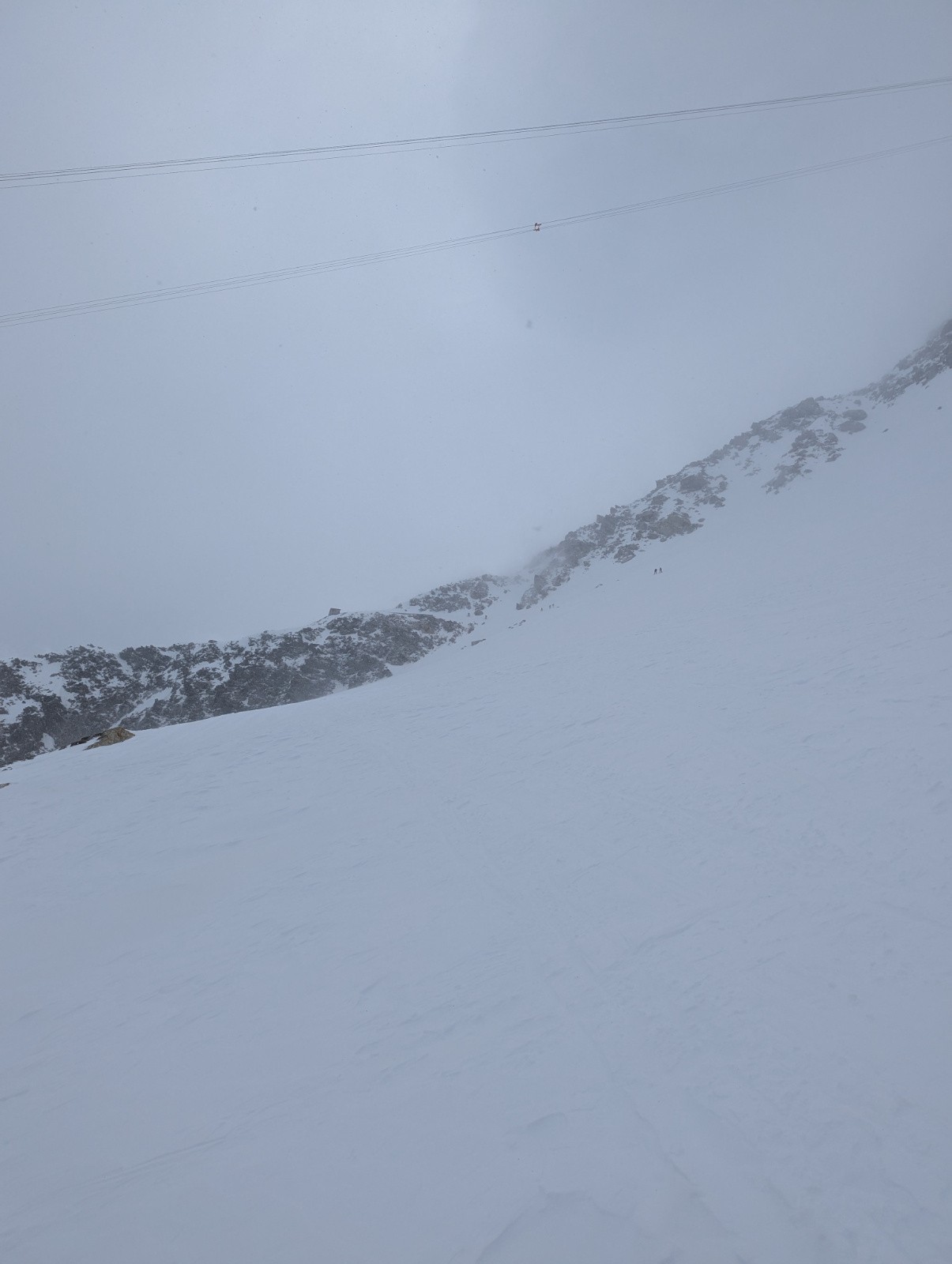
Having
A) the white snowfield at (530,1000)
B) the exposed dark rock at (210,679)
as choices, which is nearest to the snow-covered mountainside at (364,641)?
the exposed dark rock at (210,679)

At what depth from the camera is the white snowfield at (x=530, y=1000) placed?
2914 mm

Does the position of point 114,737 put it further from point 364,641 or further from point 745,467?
point 745,467

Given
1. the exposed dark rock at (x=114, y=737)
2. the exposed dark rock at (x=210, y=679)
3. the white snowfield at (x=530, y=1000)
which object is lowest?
the white snowfield at (x=530, y=1000)

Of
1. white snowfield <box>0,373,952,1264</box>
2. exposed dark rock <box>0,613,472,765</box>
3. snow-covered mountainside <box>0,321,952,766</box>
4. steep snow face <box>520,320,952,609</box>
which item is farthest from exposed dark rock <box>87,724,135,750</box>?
steep snow face <box>520,320,952,609</box>

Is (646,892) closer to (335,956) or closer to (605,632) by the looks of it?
(335,956)

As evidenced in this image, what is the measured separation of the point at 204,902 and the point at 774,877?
7501 millimetres

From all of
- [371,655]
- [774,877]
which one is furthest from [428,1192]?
[371,655]

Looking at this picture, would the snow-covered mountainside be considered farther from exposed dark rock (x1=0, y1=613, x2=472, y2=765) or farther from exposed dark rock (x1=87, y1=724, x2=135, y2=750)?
exposed dark rock (x1=87, y1=724, x2=135, y2=750)

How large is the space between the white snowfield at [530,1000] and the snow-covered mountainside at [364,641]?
40389 mm

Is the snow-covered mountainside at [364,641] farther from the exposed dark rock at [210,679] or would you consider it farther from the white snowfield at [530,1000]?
the white snowfield at [530,1000]

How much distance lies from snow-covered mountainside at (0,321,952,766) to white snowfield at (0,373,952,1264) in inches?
1590

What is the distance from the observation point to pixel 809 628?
480 inches

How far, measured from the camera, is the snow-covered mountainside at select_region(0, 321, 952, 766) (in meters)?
46.9

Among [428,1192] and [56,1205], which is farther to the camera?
[56,1205]
